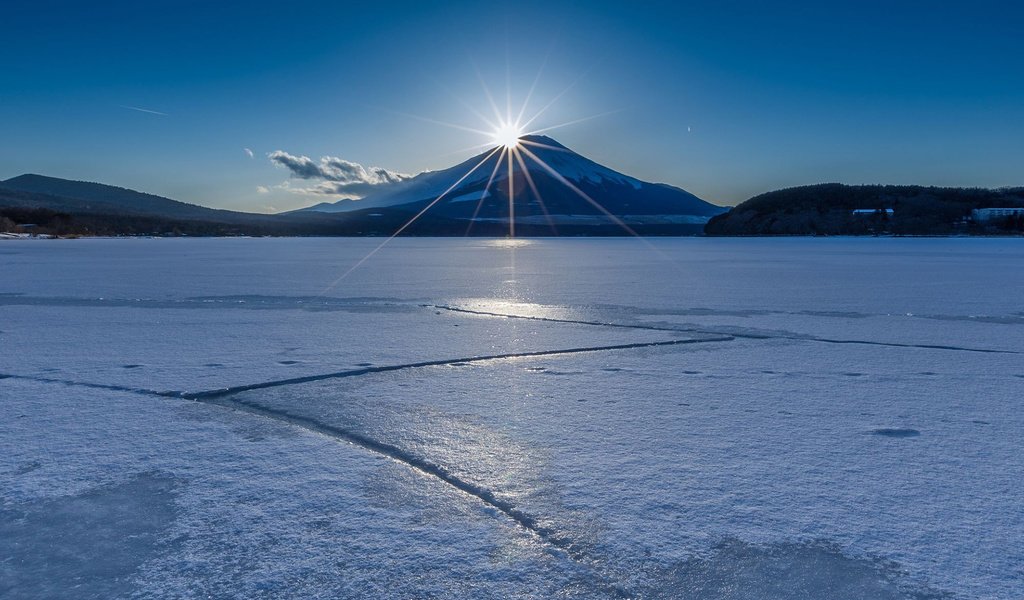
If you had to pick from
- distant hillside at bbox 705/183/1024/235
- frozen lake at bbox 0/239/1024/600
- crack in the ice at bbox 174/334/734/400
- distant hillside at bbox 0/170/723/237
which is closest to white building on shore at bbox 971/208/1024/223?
distant hillside at bbox 705/183/1024/235

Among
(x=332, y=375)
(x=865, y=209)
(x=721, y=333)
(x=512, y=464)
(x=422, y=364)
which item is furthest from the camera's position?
(x=865, y=209)

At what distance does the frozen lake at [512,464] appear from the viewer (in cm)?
161

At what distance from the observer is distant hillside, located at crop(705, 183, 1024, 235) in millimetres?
69000

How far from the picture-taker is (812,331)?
5430 mm

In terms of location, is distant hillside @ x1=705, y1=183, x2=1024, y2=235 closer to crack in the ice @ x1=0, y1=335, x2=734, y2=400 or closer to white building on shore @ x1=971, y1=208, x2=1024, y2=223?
white building on shore @ x1=971, y1=208, x2=1024, y2=223

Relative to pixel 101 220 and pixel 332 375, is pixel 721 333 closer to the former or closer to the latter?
pixel 332 375

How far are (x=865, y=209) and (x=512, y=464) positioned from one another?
8974cm

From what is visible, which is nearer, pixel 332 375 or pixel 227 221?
pixel 332 375

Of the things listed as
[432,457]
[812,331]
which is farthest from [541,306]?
[432,457]

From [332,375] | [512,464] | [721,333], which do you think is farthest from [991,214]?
[512,464]

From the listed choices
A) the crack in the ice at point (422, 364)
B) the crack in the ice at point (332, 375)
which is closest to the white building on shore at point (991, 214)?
the crack in the ice at point (422, 364)

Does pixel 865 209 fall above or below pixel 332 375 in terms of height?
above

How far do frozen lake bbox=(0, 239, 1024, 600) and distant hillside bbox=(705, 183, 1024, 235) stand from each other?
71.1 metres

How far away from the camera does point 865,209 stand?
263 feet
